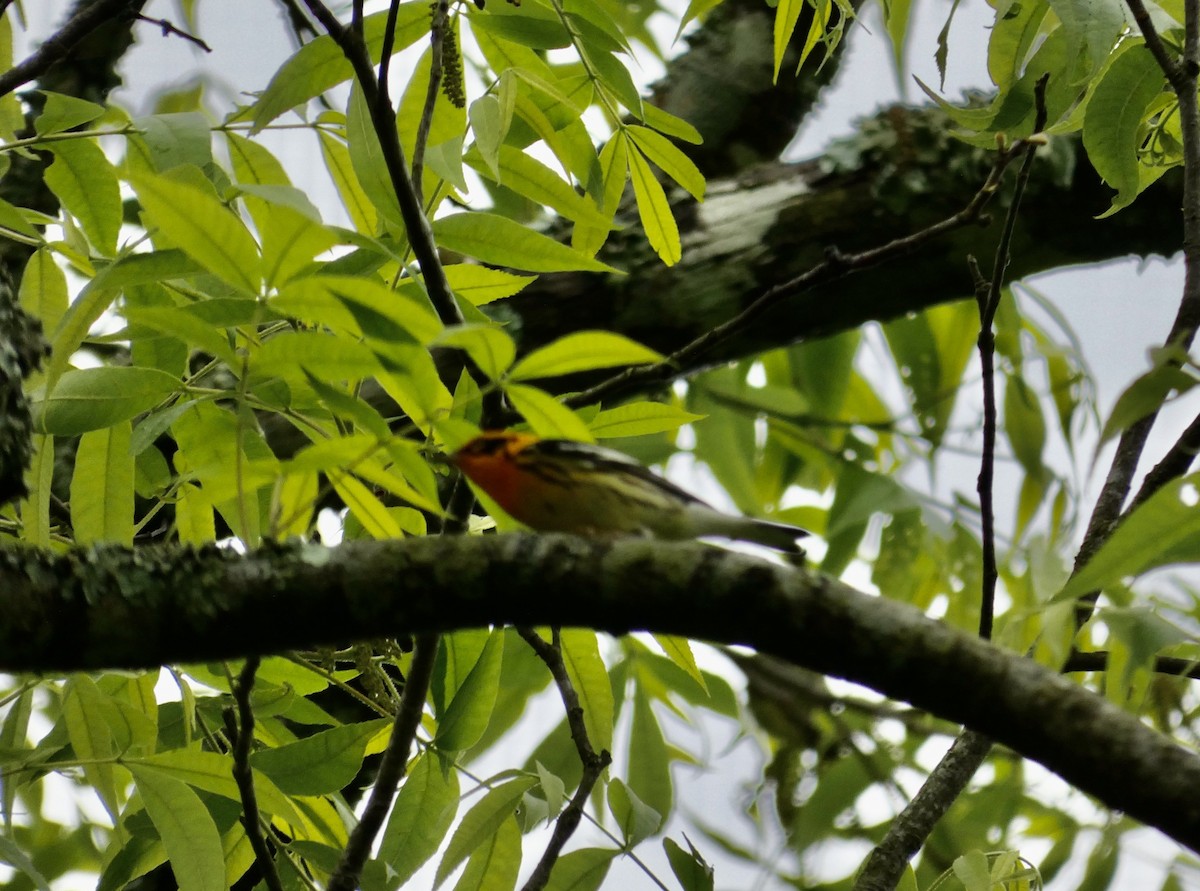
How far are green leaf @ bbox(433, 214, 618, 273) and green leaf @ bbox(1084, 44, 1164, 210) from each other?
3.78ft

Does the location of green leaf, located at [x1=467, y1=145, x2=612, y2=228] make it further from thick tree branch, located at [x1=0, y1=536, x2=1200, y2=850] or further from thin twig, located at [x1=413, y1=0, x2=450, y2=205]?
thick tree branch, located at [x1=0, y1=536, x2=1200, y2=850]

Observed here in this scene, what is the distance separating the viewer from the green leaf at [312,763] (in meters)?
2.53

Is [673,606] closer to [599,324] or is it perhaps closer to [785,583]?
[785,583]

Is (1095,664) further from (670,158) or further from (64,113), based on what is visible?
(64,113)

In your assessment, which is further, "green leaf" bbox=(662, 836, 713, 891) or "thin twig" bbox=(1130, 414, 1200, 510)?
"thin twig" bbox=(1130, 414, 1200, 510)

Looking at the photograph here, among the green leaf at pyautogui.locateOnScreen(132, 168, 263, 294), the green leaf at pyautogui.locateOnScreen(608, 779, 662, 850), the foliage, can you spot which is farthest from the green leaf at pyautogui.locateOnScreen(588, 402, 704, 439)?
the green leaf at pyautogui.locateOnScreen(132, 168, 263, 294)

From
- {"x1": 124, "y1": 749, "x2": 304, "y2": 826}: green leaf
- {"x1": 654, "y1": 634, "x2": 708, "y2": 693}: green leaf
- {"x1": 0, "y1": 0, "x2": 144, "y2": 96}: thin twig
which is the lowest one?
{"x1": 124, "y1": 749, "x2": 304, "y2": 826}: green leaf

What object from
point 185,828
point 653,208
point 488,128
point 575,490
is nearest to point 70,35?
point 488,128

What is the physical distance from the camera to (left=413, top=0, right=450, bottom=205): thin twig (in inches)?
88.0

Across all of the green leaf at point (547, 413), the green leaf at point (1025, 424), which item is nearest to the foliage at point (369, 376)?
the green leaf at point (547, 413)

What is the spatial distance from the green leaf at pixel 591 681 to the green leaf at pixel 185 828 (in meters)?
0.84

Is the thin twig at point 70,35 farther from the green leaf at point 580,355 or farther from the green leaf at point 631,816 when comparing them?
the green leaf at point 631,816

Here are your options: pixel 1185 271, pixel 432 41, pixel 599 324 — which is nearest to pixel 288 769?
pixel 432 41

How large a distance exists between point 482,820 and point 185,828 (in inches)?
24.2
